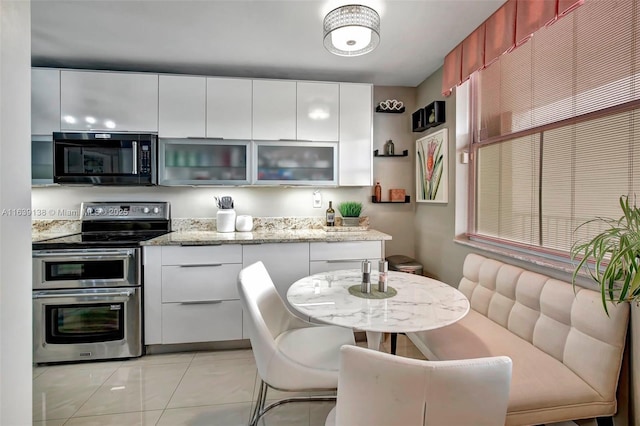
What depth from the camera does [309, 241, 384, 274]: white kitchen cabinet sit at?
8.48ft

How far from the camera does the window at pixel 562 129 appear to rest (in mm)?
1381

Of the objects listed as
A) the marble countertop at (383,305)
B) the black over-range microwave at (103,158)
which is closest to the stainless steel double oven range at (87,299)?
the black over-range microwave at (103,158)

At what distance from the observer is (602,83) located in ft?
4.80

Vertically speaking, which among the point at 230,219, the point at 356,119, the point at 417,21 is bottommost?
the point at 230,219

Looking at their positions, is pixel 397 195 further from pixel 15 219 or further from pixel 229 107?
pixel 15 219

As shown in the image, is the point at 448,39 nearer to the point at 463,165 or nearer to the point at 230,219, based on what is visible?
the point at 463,165

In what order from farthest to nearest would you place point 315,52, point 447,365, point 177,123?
point 177,123, point 315,52, point 447,365

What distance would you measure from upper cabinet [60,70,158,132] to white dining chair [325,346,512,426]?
9.07 ft

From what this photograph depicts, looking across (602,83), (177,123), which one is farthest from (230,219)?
(602,83)

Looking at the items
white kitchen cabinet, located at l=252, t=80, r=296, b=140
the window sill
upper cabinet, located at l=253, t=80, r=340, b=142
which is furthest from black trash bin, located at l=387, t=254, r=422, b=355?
white kitchen cabinet, located at l=252, t=80, r=296, b=140

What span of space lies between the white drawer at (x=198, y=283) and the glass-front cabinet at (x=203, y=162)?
2.63 feet

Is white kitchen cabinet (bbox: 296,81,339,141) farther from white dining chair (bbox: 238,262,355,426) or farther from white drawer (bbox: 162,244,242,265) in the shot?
white dining chair (bbox: 238,262,355,426)

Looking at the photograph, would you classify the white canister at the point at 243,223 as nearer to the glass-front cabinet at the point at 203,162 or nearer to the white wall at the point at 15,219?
the glass-front cabinet at the point at 203,162

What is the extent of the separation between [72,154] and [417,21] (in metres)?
2.98
